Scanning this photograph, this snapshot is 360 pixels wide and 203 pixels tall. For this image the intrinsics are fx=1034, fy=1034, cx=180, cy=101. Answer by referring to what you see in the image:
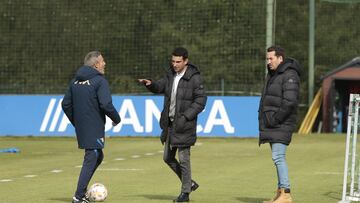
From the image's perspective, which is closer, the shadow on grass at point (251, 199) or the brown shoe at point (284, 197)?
the brown shoe at point (284, 197)

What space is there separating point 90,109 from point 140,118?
1976 centimetres

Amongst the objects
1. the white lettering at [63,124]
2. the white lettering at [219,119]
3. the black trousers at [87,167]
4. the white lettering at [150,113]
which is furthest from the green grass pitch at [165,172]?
the white lettering at [63,124]

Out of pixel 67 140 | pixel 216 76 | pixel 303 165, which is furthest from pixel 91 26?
pixel 303 165

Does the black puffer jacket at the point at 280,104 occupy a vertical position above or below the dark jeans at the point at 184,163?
above

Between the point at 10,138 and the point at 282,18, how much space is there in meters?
24.6

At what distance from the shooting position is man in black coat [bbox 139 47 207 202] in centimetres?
1301

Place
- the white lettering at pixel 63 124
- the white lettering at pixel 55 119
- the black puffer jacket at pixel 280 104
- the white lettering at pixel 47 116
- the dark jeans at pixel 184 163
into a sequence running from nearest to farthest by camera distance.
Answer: the black puffer jacket at pixel 280 104, the dark jeans at pixel 184 163, the white lettering at pixel 63 124, the white lettering at pixel 55 119, the white lettering at pixel 47 116

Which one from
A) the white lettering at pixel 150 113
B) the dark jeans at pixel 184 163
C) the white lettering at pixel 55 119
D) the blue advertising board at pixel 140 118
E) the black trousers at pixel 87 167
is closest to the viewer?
the black trousers at pixel 87 167

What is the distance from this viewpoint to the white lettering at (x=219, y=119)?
104 ft

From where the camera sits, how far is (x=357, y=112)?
1288 cm

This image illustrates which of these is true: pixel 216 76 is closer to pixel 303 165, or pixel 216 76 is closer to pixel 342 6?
pixel 342 6

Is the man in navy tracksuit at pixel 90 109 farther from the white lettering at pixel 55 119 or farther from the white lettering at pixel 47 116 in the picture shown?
the white lettering at pixel 47 116

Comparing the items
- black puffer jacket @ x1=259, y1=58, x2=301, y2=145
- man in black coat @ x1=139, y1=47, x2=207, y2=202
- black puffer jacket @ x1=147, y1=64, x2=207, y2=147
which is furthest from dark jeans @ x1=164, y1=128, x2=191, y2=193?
black puffer jacket @ x1=259, y1=58, x2=301, y2=145

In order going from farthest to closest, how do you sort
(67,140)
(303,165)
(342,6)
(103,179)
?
(342,6), (67,140), (303,165), (103,179)
